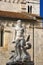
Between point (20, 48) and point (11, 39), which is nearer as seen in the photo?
point (20, 48)

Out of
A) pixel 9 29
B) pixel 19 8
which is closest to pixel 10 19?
pixel 9 29

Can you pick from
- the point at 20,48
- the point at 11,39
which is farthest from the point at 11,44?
the point at 20,48

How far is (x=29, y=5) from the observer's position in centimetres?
2502

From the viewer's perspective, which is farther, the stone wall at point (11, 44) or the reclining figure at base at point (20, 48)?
the stone wall at point (11, 44)

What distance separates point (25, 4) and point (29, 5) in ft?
1.15

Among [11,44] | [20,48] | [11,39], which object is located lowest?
[11,44]

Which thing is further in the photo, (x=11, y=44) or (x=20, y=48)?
(x=11, y=44)

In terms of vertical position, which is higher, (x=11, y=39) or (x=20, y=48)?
(x=20, y=48)

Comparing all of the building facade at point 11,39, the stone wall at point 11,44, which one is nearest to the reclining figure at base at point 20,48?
the stone wall at point 11,44

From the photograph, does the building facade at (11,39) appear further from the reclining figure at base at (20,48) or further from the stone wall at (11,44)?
the reclining figure at base at (20,48)

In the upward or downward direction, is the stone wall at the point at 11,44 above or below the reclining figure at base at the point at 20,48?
below

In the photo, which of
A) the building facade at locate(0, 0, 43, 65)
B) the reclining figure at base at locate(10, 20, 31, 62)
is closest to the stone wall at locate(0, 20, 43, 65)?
the building facade at locate(0, 0, 43, 65)

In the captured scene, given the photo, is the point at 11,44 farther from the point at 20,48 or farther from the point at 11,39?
the point at 20,48

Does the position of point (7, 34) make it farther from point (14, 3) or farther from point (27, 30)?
point (14, 3)
